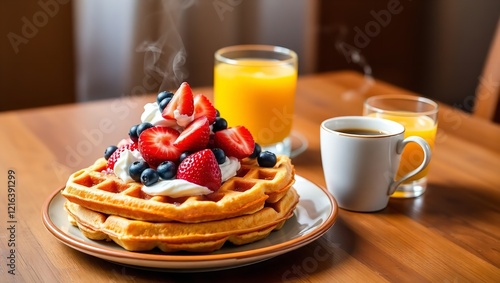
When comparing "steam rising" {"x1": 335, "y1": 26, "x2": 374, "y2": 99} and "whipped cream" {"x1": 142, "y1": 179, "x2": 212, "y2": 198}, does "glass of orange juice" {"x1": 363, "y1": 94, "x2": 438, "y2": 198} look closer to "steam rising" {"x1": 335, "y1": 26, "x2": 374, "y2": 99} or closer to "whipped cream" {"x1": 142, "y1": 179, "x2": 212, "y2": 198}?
"whipped cream" {"x1": 142, "y1": 179, "x2": 212, "y2": 198}

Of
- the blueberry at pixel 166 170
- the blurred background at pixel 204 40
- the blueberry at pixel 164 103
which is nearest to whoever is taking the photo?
the blueberry at pixel 166 170

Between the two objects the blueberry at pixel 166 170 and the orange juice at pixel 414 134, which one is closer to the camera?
the blueberry at pixel 166 170

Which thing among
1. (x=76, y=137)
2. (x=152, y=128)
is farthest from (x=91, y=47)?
(x=152, y=128)

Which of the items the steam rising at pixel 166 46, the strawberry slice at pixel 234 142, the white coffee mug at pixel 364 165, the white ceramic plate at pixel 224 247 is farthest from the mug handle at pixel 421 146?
the steam rising at pixel 166 46

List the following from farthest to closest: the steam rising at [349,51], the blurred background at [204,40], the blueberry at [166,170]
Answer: the steam rising at [349,51] → the blurred background at [204,40] → the blueberry at [166,170]

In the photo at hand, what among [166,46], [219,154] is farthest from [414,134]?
[166,46]

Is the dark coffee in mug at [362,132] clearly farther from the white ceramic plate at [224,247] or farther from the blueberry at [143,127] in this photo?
the blueberry at [143,127]

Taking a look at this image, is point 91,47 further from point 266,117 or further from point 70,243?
point 70,243

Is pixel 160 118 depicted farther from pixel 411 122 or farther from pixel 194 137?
pixel 411 122
